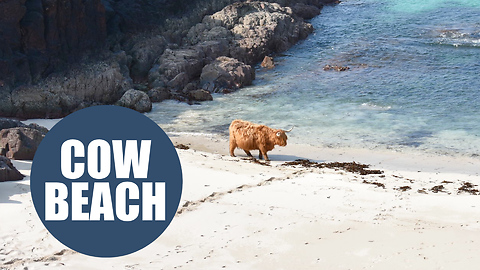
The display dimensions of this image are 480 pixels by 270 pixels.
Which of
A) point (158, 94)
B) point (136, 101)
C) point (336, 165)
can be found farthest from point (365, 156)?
point (158, 94)

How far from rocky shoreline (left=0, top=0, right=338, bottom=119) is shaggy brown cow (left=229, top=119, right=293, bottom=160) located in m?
6.51

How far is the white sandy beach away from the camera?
9156mm

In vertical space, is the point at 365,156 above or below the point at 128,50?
below

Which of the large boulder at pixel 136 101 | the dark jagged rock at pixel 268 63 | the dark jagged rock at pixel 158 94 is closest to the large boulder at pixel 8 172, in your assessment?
the large boulder at pixel 136 101

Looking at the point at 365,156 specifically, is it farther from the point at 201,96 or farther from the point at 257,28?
the point at 257,28

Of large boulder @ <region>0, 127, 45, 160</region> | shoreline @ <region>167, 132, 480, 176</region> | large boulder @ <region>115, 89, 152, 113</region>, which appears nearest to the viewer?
large boulder @ <region>0, 127, 45, 160</region>

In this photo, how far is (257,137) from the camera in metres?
16.3

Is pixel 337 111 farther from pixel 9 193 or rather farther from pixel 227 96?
pixel 9 193

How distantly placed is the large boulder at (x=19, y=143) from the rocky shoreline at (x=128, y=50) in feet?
21.3

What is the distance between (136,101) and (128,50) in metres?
5.03

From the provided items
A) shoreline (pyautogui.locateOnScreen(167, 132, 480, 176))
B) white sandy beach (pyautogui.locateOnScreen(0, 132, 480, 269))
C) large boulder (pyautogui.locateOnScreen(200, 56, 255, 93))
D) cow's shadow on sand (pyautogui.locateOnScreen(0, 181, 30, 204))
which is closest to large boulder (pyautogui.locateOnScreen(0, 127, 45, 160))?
white sandy beach (pyautogui.locateOnScreen(0, 132, 480, 269))

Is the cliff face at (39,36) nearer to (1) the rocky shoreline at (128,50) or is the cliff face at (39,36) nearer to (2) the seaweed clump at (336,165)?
(1) the rocky shoreline at (128,50)

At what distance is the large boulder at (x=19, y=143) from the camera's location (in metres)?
14.3

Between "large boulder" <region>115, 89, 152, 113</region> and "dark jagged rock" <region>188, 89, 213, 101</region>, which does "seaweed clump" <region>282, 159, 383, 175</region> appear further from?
"dark jagged rock" <region>188, 89, 213, 101</region>
